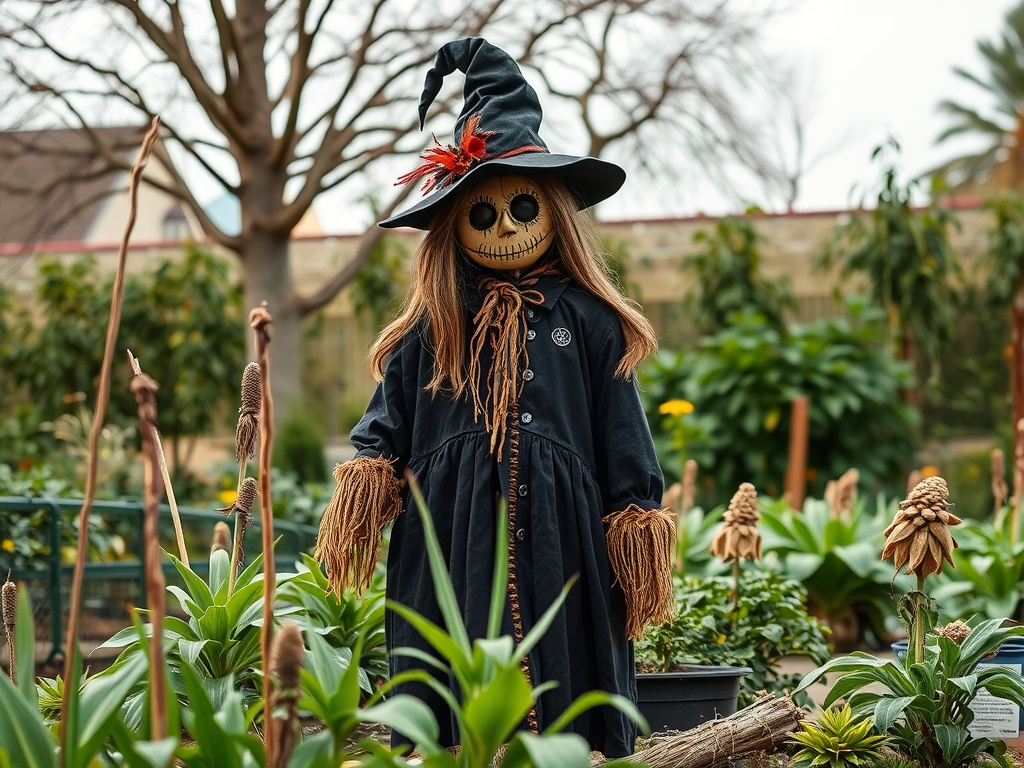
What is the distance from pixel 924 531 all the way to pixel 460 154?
61.7 inches

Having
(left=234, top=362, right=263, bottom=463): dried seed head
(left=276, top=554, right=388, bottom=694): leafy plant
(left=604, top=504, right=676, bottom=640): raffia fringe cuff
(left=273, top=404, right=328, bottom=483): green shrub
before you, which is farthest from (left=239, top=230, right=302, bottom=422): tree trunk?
(left=604, top=504, right=676, bottom=640): raffia fringe cuff

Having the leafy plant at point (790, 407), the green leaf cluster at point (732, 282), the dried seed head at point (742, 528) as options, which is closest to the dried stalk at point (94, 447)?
the dried seed head at point (742, 528)

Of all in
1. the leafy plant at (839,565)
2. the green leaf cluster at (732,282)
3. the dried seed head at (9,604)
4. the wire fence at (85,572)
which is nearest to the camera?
the dried seed head at (9,604)

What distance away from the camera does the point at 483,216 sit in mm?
3006

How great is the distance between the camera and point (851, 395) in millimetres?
9055

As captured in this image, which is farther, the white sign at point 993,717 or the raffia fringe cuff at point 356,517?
the white sign at point 993,717

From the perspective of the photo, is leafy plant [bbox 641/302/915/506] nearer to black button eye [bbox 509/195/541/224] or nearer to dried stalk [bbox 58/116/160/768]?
black button eye [bbox 509/195/541/224]

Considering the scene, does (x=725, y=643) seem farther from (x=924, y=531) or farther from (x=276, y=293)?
(x=276, y=293)

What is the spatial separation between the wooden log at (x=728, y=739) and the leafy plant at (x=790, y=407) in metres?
5.61

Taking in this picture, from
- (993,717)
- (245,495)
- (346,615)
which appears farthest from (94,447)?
(993,717)

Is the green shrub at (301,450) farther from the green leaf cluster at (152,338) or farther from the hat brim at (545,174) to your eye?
the hat brim at (545,174)

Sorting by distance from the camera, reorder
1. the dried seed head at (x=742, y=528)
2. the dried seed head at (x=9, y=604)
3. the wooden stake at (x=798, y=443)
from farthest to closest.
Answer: the wooden stake at (x=798, y=443)
the dried seed head at (x=742, y=528)
the dried seed head at (x=9, y=604)

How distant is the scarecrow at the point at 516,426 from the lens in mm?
2775

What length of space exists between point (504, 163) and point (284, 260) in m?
7.56
